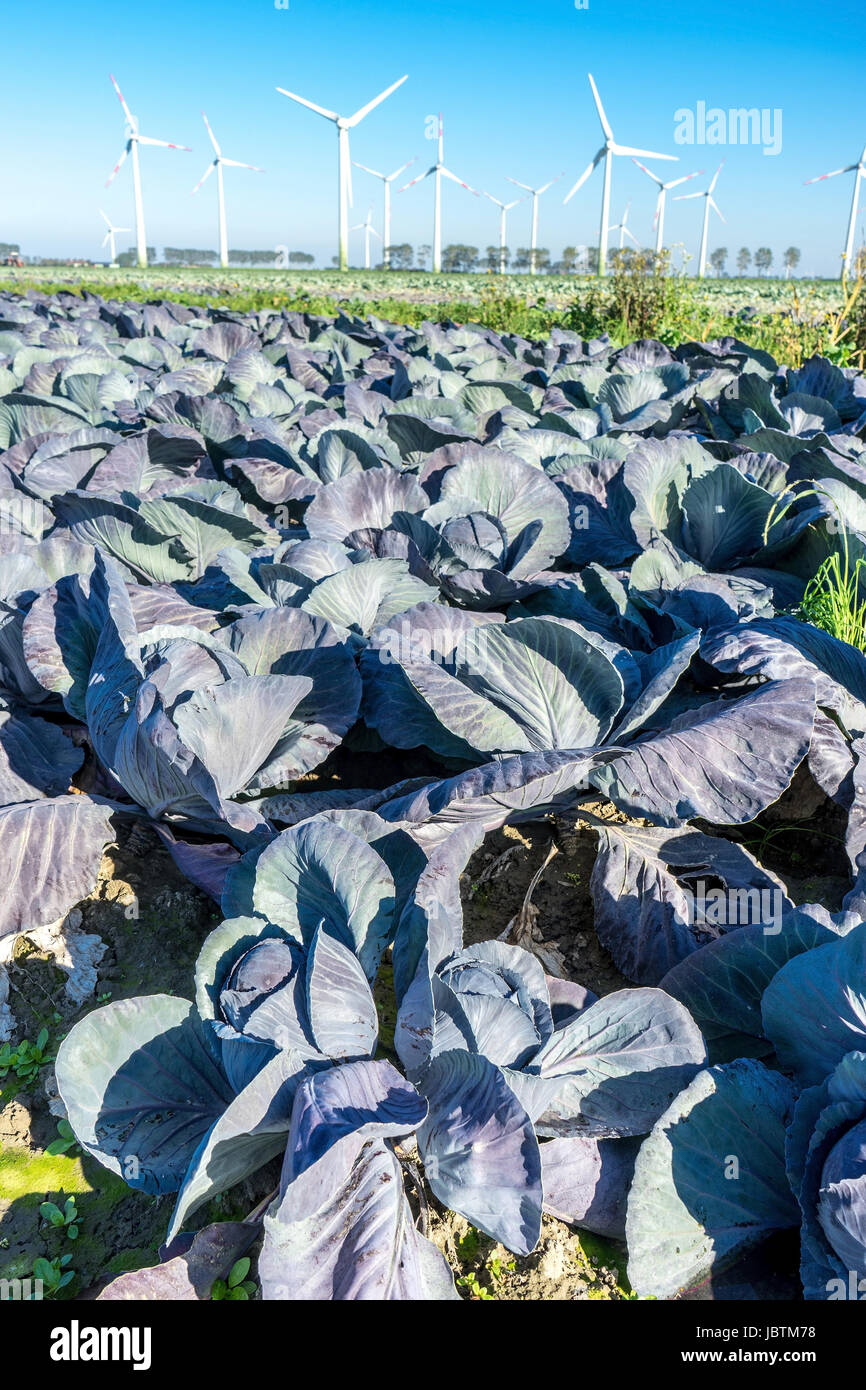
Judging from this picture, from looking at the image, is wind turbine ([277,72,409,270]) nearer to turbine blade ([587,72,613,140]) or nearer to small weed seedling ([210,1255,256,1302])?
turbine blade ([587,72,613,140])

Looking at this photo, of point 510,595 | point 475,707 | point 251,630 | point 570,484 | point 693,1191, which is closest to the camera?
point 693,1191

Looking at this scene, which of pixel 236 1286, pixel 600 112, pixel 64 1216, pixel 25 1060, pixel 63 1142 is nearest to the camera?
pixel 236 1286

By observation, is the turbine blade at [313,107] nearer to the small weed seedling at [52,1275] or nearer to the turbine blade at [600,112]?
the turbine blade at [600,112]

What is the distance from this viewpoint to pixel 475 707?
96.9 inches

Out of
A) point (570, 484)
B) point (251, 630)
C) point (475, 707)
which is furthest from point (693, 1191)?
point (570, 484)

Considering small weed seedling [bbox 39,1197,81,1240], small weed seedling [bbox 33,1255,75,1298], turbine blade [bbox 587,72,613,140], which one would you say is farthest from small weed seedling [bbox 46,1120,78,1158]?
turbine blade [bbox 587,72,613,140]

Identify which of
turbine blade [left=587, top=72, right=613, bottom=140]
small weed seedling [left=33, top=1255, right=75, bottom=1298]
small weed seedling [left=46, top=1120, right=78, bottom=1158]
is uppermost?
A: turbine blade [left=587, top=72, right=613, bottom=140]

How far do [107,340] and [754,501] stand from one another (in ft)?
27.4

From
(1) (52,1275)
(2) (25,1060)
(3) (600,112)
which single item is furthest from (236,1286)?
(3) (600,112)

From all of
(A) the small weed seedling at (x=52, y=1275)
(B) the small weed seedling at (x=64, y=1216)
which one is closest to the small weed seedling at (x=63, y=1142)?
(B) the small weed seedling at (x=64, y=1216)

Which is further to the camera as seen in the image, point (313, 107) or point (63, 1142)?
point (313, 107)

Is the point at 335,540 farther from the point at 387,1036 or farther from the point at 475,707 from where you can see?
the point at 387,1036

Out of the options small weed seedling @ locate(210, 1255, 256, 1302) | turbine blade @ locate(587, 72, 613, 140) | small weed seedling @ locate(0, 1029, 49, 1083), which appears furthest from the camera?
turbine blade @ locate(587, 72, 613, 140)

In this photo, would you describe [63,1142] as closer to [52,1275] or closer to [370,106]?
[52,1275]
